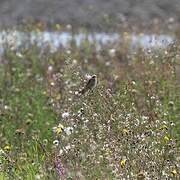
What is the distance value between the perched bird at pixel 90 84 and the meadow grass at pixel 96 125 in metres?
0.03

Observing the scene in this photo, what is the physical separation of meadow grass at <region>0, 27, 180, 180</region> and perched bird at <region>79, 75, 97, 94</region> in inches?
1.4

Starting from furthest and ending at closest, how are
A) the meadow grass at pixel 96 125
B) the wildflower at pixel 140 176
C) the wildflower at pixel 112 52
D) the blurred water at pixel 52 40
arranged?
the wildflower at pixel 112 52, the blurred water at pixel 52 40, the meadow grass at pixel 96 125, the wildflower at pixel 140 176

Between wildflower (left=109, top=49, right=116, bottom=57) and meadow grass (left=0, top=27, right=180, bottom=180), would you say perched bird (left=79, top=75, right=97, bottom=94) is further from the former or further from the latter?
wildflower (left=109, top=49, right=116, bottom=57)

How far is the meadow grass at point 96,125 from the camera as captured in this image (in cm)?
411

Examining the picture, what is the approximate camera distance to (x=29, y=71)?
27.0 feet

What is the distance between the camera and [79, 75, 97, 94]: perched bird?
466 centimetres

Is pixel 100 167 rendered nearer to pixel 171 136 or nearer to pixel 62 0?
pixel 171 136

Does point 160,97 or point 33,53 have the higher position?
point 160,97

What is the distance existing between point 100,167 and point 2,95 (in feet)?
10.4

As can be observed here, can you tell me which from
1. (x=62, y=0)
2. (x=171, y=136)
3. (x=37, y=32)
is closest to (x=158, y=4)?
(x=62, y=0)

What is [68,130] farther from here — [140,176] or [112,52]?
[112,52]

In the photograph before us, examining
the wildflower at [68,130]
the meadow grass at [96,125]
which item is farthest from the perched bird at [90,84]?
the wildflower at [68,130]

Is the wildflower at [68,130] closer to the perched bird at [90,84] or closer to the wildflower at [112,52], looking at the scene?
the perched bird at [90,84]

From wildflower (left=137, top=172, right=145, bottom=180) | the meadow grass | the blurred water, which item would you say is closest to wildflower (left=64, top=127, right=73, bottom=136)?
the meadow grass
